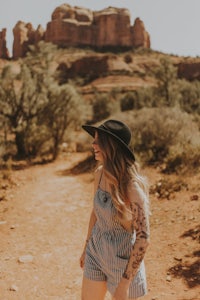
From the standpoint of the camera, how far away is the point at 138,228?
7.00 feet

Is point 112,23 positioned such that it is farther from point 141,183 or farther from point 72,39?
point 141,183

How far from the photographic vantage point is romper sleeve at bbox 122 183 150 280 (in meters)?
2.11

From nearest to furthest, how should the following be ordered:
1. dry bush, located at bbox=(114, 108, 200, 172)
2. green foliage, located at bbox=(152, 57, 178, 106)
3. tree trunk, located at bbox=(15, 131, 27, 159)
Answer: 1. dry bush, located at bbox=(114, 108, 200, 172)
2. tree trunk, located at bbox=(15, 131, 27, 159)
3. green foliage, located at bbox=(152, 57, 178, 106)

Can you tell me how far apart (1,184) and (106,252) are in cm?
868

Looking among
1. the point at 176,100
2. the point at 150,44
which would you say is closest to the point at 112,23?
the point at 150,44

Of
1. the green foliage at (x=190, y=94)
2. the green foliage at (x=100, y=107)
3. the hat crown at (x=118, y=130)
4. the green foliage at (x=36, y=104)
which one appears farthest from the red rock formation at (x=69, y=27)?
the hat crown at (x=118, y=130)

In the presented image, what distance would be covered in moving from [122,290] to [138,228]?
0.38 m

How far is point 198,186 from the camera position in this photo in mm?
8297

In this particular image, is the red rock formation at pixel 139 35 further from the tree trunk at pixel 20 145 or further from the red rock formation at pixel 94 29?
the tree trunk at pixel 20 145

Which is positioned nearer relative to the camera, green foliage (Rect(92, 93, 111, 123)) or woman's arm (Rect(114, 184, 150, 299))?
woman's arm (Rect(114, 184, 150, 299))

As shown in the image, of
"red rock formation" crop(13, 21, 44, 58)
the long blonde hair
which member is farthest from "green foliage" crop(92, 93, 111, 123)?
"red rock formation" crop(13, 21, 44, 58)

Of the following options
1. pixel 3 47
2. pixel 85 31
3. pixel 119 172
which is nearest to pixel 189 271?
pixel 119 172

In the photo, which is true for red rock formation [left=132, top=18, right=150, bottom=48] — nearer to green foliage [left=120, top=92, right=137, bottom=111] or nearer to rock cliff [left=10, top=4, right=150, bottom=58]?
rock cliff [left=10, top=4, right=150, bottom=58]

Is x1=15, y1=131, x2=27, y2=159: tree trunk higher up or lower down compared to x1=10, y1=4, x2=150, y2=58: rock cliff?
lower down
